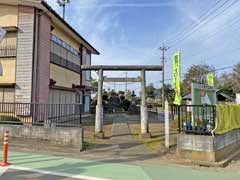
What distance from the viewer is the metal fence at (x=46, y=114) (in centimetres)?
993

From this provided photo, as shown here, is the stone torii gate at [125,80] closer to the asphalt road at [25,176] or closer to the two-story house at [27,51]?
the two-story house at [27,51]

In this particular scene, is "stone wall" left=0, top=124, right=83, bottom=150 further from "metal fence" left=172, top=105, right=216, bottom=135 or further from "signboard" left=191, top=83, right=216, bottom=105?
"signboard" left=191, top=83, right=216, bottom=105

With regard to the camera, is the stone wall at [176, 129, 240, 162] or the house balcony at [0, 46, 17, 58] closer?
the stone wall at [176, 129, 240, 162]

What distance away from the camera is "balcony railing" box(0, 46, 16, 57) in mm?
14113

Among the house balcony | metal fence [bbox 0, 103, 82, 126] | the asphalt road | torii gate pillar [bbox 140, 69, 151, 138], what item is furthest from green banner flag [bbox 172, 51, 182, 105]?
the house balcony

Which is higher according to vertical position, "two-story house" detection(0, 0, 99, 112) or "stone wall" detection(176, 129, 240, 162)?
"two-story house" detection(0, 0, 99, 112)

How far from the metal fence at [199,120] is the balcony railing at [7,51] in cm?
1064

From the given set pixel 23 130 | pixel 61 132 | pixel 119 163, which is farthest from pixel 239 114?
pixel 23 130

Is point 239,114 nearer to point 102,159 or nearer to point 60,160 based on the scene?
point 102,159

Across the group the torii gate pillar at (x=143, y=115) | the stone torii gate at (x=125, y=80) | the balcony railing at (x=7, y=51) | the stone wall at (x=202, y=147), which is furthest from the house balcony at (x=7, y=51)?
the stone wall at (x=202, y=147)

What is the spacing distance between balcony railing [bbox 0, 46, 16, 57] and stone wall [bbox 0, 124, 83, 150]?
542 centimetres

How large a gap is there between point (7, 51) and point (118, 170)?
11.3 meters

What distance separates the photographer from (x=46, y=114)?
1134 cm

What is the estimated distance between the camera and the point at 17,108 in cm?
1336
